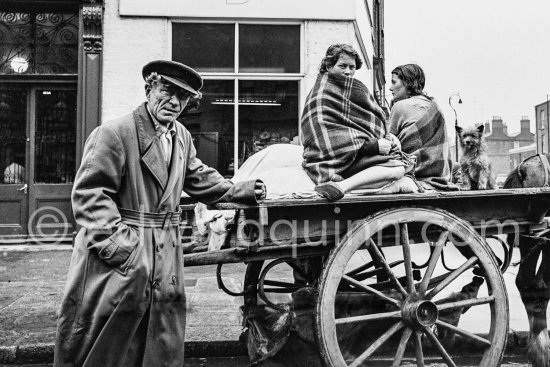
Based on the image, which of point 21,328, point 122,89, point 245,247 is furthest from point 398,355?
point 122,89

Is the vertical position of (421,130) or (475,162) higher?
(421,130)

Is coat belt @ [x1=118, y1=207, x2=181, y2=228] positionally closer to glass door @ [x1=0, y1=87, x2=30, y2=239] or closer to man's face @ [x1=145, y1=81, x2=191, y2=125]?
man's face @ [x1=145, y1=81, x2=191, y2=125]

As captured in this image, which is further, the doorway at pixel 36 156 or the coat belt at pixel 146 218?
the doorway at pixel 36 156

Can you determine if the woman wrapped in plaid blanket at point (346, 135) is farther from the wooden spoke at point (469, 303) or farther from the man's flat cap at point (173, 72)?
the man's flat cap at point (173, 72)

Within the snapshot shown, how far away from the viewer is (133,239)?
9.55 ft

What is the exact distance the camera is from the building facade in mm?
9750

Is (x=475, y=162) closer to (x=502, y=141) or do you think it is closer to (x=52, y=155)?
(x=52, y=155)

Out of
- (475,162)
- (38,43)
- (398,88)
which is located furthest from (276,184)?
(38,43)

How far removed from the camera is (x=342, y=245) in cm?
323

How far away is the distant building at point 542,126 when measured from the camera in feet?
175

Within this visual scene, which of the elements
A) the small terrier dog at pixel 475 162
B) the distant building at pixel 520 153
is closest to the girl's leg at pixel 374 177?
the small terrier dog at pixel 475 162

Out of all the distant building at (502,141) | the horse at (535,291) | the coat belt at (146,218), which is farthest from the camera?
the distant building at (502,141)

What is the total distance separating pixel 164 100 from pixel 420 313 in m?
1.94

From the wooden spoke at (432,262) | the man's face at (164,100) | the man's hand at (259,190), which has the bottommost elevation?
the wooden spoke at (432,262)
